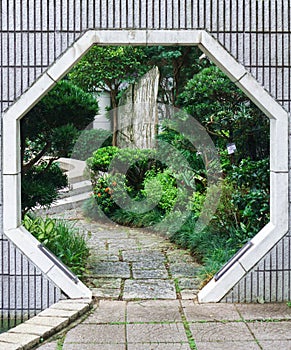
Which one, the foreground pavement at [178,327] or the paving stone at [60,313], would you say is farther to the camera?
the paving stone at [60,313]

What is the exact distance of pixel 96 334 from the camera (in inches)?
194

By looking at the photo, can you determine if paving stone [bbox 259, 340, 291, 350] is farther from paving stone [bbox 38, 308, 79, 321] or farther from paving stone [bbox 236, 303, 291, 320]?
paving stone [bbox 38, 308, 79, 321]

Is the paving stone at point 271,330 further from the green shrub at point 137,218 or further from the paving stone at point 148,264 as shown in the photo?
the green shrub at point 137,218

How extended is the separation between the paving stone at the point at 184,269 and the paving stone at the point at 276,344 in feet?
7.44

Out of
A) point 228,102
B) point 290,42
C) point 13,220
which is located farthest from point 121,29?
Result: point 228,102

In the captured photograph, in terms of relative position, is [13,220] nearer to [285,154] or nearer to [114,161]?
[285,154]

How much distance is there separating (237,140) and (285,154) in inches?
91.1

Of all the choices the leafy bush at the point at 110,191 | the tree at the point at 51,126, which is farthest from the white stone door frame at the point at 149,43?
the leafy bush at the point at 110,191

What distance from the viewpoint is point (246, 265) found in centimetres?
568

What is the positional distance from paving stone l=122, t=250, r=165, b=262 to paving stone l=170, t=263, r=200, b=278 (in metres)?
0.36

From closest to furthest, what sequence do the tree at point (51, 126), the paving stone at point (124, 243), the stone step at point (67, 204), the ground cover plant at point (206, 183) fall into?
the ground cover plant at point (206, 183) < the tree at point (51, 126) < the paving stone at point (124, 243) < the stone step at point (67, 204)

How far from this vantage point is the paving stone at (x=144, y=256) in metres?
7.80

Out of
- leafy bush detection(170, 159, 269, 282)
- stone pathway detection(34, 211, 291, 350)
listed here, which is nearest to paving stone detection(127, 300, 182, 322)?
stone pathway detection(34, 211, 291, 350)

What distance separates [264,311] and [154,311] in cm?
90
